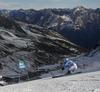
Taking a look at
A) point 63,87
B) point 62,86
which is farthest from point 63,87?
point 62,86

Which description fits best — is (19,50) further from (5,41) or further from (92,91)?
(92,91)

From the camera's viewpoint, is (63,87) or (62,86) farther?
(62,86)

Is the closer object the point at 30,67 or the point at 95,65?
the point at 95,65

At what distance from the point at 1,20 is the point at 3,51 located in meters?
49.6

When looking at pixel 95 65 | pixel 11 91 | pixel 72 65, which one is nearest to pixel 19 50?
pixel 95 65

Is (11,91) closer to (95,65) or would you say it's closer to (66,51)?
(95,65)

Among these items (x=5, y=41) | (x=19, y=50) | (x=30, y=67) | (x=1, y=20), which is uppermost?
(x=1, y=20)

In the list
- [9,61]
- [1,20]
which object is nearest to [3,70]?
[9,61]

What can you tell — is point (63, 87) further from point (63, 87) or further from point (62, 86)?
point (62, 86)

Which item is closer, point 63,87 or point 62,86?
point 63,87

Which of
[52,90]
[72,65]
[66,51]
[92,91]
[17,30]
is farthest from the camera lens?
[17,30]

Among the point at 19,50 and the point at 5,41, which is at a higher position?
the point at 5,41

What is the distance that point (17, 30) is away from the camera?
11075 cm

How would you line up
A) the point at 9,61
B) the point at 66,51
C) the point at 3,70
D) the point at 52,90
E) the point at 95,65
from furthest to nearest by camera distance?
the point at 66,51 < the point at 9,61 < the point at 3,70 < the point at 95,65 < the point at 52,90
